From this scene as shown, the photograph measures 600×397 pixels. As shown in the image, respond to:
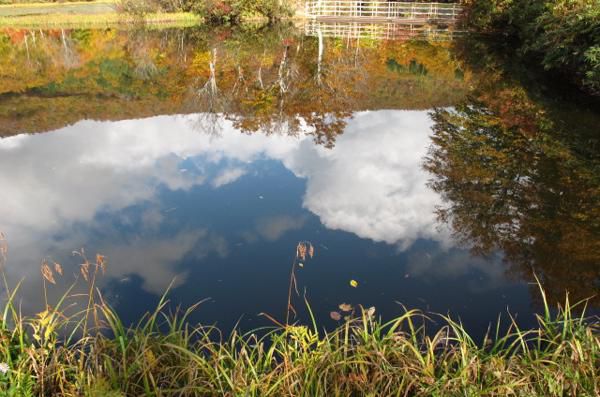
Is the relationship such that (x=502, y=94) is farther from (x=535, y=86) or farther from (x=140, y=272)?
(x=140, y=272)

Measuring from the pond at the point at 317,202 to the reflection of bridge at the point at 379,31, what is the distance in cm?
1161

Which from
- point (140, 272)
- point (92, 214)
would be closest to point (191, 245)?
point (140, 272)

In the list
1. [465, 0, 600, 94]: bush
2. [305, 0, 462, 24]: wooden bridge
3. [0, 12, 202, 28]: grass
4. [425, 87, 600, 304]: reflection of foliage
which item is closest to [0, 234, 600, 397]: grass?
[425, 87, 600, 304]: reflection of foliage

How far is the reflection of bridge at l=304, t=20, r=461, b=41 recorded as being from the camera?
24.5 m

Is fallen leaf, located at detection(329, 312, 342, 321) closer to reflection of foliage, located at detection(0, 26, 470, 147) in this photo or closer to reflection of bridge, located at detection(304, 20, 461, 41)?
reflection of foliage, located at detection(0, 26, 470, 147)

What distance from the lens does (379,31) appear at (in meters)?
26.8

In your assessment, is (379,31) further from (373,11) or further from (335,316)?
(335,316)

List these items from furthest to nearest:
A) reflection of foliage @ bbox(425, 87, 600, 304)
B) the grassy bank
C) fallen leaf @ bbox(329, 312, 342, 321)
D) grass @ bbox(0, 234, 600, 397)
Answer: the grassy bank → reflection of foliage @ bbox(425, 87, 600, 304) → fallen leaf @ bbox(329, 312, 342, 321) → grass @ bbox(0, 234, 600, 397)

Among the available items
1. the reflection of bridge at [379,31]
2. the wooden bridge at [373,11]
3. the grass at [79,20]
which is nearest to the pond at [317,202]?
the reflection of bridge at [379,31]

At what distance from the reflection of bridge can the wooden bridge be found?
1.27 metres

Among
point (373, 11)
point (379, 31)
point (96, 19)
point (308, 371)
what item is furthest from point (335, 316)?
point (373, 11)

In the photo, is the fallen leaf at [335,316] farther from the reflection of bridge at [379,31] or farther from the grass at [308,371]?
the reflection of bridge at [379,31]

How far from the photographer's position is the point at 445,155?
827 cm

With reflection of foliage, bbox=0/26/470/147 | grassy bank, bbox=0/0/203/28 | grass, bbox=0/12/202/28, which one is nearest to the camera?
reflection of foliage, bbox=0/26/470/147
